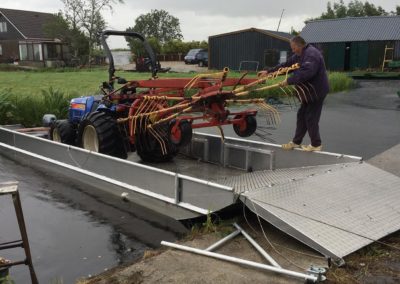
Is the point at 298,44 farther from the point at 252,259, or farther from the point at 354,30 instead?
the point at 354,30

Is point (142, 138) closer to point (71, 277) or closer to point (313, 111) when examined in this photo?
point (313, 111)

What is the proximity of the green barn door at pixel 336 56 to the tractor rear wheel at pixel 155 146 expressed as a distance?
31.0m

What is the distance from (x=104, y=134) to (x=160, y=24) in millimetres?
76730

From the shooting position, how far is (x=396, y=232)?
464cm

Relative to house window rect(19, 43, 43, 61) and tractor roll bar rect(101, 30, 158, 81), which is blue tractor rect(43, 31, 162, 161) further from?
house window rect(19, 43, 43, 61)

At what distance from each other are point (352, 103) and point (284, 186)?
13.8 metres

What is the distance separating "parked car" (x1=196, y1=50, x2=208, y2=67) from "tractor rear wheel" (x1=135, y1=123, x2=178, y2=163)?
36.1 m

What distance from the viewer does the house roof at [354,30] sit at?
116ft

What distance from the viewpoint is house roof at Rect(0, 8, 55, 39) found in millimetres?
53438

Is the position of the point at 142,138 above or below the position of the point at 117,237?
above

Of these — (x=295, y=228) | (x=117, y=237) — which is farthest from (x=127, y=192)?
(x=295, y=228)

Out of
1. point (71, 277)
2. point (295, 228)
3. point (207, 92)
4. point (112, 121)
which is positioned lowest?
point (71, 277)

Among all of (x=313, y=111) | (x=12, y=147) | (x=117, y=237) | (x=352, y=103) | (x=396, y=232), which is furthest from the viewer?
(x=352, y=103)

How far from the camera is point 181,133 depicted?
18.9ft
